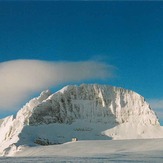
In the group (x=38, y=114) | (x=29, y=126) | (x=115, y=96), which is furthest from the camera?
(x=115, y=96)

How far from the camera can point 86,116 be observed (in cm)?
12600

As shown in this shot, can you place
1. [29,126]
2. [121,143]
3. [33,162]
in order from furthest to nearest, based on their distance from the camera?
[29,126]
[121,143]
[33,162]

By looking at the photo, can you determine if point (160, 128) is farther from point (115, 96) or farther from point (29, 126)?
point (29, 126)

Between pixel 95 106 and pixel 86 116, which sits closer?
pixel 86 116

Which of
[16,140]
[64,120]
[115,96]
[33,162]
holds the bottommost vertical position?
[33,162]

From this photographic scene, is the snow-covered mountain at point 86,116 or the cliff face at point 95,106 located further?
the cliff face at point 95,106

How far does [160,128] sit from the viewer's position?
11906 cm

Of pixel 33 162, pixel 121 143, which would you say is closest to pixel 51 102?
pixel 121 143

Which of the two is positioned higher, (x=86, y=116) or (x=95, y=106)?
(x=95, y=106)

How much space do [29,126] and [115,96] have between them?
32.1m

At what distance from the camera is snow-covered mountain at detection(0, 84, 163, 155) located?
116 metres

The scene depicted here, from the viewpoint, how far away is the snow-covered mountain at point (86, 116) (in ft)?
382

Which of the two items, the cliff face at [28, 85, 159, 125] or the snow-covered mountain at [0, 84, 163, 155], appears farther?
the cliff face at [28, 85, 159, 125]

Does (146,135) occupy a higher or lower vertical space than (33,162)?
higher
